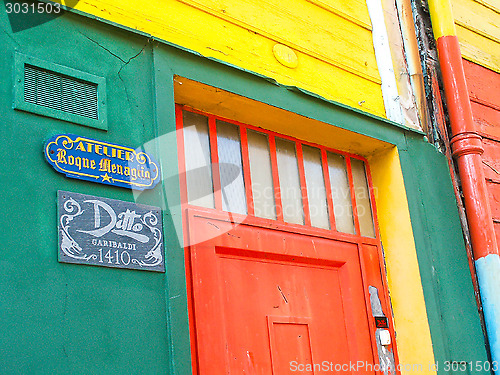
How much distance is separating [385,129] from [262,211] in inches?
41.4

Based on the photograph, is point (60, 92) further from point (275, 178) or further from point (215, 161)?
point (275, 178)

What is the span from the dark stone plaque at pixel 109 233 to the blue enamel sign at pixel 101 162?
3.6 inches

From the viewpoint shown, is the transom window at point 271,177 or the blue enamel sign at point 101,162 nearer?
the blue enamel sign at point 101,162

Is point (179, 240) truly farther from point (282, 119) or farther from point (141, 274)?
point (282, 119)

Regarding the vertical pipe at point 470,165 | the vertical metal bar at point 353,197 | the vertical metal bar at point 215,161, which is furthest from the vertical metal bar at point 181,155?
the vertical pipe at point 470,165

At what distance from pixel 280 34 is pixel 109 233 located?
5.79 feet

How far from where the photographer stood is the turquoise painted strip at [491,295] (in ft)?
12.1

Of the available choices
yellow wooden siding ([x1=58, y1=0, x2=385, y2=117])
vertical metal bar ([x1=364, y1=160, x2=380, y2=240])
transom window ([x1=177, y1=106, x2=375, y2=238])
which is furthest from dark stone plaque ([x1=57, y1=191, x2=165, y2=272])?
vertical metal bar ([x1=364, y1=160, x2=380, y2=240])

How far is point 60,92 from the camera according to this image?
258 centimetres

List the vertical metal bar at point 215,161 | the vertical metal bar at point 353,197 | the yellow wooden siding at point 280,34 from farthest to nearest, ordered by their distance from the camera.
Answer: the vertical metal bar at point 353,197 → the vertical metal bar at point 215,161 → the yellow wooden siding at point 280,34

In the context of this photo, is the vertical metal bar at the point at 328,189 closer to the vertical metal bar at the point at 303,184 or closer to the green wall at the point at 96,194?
the vertical metal bar at the point at 303,184

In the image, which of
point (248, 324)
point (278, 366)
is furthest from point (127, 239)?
point (278, 366)

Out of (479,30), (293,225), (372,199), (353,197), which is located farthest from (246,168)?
(479,30)

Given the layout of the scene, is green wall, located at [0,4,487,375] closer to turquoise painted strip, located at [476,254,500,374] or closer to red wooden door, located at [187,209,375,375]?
red wooden door, located at [187,209,375,375]
